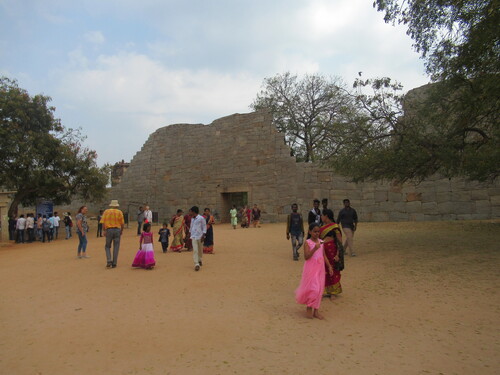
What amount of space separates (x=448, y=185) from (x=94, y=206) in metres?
24.8

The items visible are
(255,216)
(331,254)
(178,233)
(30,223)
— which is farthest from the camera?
(255,216)

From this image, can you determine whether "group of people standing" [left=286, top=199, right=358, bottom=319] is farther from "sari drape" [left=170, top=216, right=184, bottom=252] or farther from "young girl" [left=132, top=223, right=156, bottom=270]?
"sari drape" [left=170, top=216, right=184, bottom=252]

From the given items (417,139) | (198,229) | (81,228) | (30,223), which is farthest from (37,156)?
(417,139)

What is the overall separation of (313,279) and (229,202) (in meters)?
18.6

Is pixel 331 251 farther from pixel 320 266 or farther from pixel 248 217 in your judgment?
pixel 248 217

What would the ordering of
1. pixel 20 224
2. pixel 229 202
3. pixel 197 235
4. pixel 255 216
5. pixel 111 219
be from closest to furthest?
pixel 197 235 < pixel 111 219 < pixel 20 224 < pixel 255 216 < pixel 229 202

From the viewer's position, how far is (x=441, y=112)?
9.61 m

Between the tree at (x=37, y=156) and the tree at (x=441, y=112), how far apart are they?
1476cm

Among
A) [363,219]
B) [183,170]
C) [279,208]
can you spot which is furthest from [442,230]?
[183,170]

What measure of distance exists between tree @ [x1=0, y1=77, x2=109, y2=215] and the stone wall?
539 cm

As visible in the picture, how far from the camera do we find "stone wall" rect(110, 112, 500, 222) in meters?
16.0

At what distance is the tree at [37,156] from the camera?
17.6 meters

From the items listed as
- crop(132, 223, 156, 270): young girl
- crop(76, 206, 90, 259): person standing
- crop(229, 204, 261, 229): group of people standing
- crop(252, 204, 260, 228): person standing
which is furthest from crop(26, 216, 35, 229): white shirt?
crop(132, 223, 156, 270): young girl

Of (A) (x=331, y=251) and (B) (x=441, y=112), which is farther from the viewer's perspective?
(B) (x=441, y=112)
